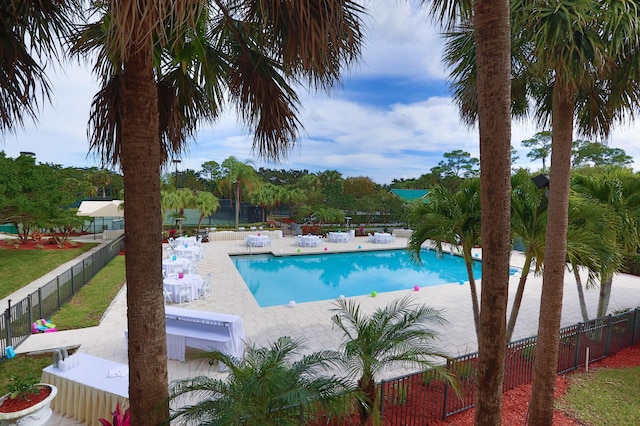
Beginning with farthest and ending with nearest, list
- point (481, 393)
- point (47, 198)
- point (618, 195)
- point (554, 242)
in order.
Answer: point (47, 198) < point (618, 195) < point (554, 242) < point (481, 393)

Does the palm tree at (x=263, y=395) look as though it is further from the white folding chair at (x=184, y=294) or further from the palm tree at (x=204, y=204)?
the palm tree at (x=204, y=204)

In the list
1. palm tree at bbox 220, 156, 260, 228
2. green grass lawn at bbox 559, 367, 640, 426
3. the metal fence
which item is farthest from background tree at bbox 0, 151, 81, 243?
green grass lawn at bbox 559, 367, 640, 426

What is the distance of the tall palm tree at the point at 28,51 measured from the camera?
8.48 ft

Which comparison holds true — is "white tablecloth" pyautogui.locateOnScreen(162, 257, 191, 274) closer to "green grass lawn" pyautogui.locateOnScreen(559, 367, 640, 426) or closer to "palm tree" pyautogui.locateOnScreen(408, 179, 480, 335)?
"palm tree" pyautogui.locateOnScreen(408, 179, 480, 335)

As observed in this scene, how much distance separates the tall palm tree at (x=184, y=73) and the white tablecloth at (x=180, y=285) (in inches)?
Result: 314

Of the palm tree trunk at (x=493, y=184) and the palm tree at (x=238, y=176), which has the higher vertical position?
the palm tree at (x=238, y=176)

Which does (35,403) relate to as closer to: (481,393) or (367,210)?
(481,393)

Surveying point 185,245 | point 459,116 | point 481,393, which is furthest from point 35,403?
point 185,245

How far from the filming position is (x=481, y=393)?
2.70 metres

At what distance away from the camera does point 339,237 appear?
2508 centimetres

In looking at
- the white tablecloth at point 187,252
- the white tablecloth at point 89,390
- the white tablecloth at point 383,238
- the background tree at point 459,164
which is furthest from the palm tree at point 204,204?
the background tree at point 459,164

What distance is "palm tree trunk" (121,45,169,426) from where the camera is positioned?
106 inches

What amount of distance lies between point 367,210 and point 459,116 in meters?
27.0

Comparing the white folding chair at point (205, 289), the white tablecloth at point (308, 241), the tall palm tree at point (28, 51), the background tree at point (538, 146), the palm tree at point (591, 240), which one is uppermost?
the background tree at point (538, 146)
